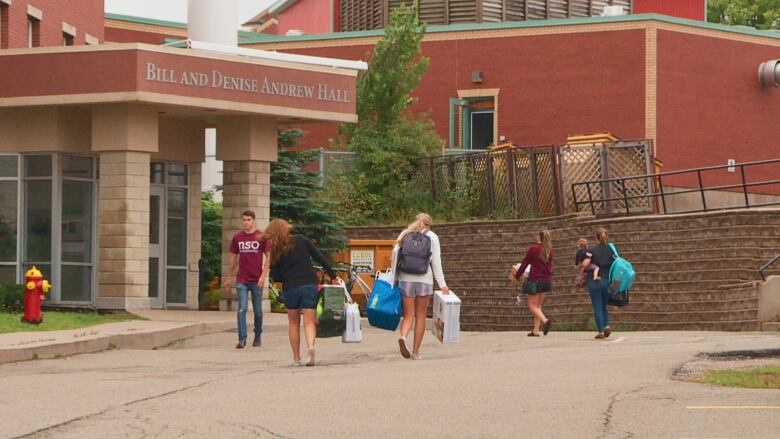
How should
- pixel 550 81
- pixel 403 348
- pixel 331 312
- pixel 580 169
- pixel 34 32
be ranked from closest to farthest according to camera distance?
pixel 403 348
pixel 331 312
pixel 34 32
pixel 580 169
pixel 550 81

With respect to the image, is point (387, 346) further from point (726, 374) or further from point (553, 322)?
point (553, 322)

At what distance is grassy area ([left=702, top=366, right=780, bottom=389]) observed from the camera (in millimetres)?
15797

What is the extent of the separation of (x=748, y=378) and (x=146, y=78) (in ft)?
46.7

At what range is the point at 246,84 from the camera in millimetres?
29406

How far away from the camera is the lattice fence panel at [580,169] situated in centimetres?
3812

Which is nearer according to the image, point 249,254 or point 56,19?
point 249,254

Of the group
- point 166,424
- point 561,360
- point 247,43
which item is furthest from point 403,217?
point 166,424

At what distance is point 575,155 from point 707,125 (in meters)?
10.1

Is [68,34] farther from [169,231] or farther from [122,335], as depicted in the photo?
[122,335]

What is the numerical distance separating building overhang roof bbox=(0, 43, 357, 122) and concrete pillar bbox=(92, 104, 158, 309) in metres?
0.76

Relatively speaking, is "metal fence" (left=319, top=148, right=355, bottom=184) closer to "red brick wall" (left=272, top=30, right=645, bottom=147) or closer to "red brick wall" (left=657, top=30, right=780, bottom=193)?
"red brick wall" (left=272, top=30, right=645, bottom=147)

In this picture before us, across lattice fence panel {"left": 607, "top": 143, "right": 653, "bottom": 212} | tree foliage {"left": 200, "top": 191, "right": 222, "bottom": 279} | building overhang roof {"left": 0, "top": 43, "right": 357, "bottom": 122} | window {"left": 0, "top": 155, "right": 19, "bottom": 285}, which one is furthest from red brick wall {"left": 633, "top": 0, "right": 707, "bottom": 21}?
window {"left": 0, "top": 155, "right": 19, "bottom": 285}

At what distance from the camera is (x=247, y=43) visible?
2010 inches

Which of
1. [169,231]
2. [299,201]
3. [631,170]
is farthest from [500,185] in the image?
[169,231]
